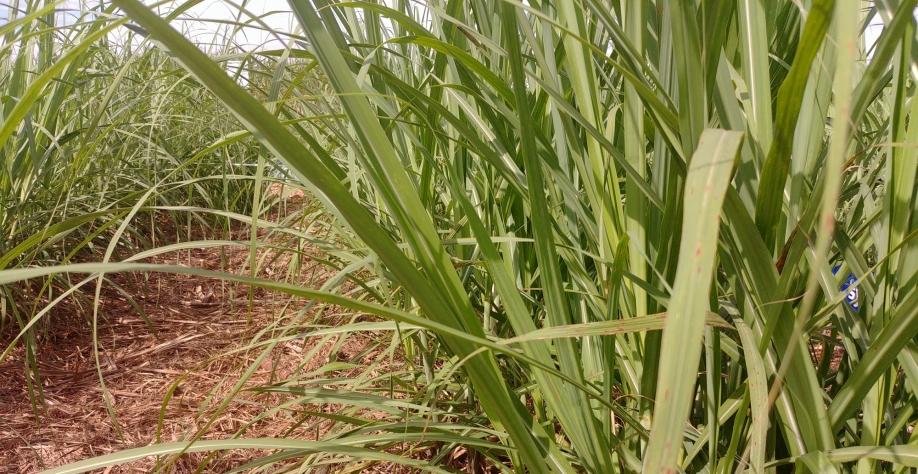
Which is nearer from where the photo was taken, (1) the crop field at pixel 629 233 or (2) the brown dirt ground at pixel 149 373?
(1) the crop field at pixel 629 233

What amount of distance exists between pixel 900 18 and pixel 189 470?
1144mm

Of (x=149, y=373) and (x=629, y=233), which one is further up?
(x=629, y=233)

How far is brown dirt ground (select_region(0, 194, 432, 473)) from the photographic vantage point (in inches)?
46.1

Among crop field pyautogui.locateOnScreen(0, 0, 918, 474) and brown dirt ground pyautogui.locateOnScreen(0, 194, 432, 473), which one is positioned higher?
crop field pyautogui.locateOnScreen(0, 0, 918, 474)

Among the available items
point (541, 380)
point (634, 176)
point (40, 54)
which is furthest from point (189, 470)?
point (40, 54)

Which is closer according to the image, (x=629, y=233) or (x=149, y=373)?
(x=629, y=233)

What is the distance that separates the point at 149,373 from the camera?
58.5 inches

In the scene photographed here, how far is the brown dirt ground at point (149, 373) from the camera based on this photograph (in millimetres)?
1172

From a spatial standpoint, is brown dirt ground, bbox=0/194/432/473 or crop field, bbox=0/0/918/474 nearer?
crop field, bbox=0/0/918/474

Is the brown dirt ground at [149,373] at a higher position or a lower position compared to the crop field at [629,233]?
lower

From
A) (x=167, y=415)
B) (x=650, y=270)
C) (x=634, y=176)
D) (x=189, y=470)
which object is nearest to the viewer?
(x=634, y=176)

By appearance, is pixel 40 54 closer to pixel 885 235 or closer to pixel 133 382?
pixel 133 382

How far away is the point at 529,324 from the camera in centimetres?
56

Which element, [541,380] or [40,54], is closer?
[541,380]
